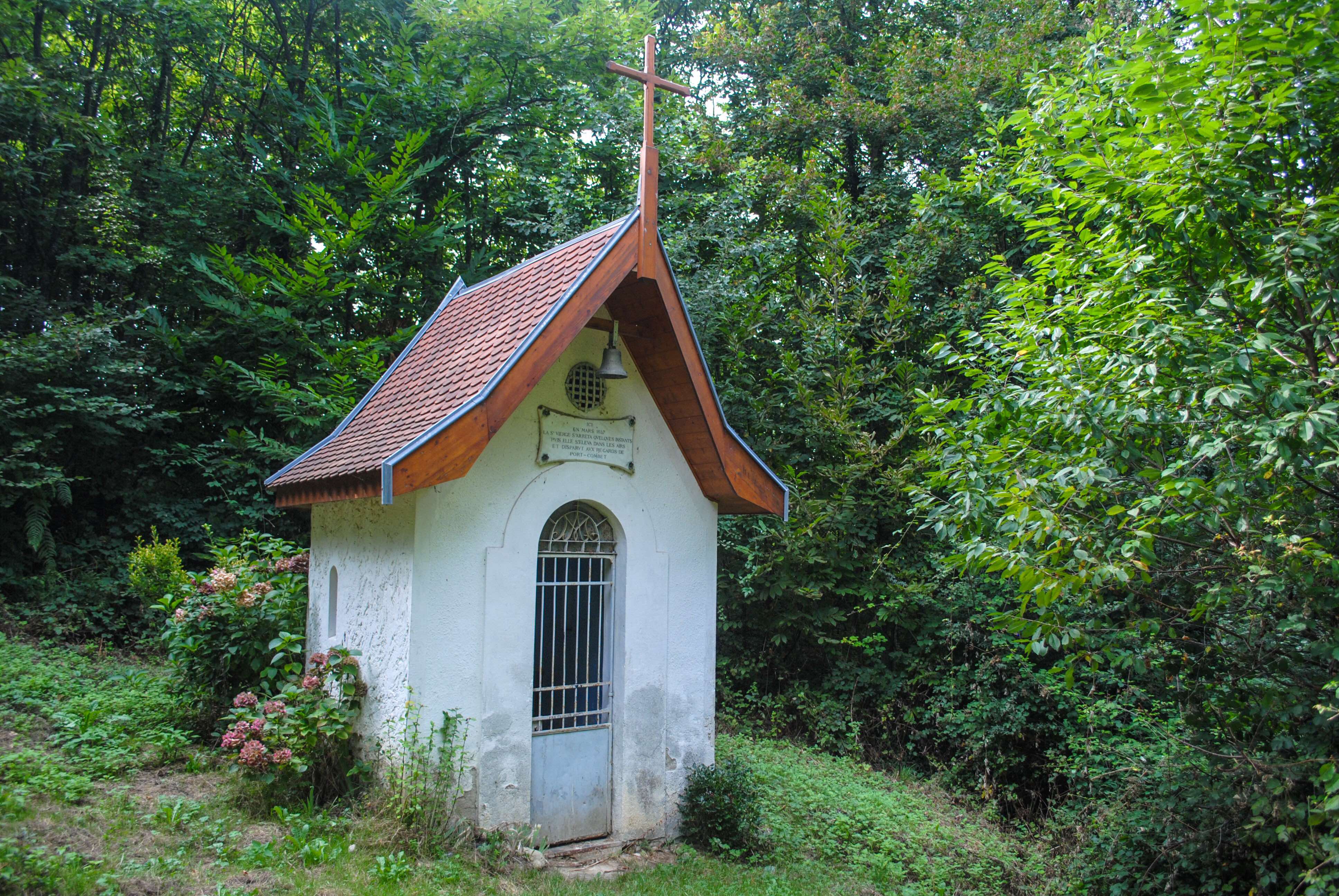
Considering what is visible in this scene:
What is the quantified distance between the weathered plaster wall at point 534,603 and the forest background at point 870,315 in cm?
232

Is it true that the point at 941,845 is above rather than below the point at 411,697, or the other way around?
below

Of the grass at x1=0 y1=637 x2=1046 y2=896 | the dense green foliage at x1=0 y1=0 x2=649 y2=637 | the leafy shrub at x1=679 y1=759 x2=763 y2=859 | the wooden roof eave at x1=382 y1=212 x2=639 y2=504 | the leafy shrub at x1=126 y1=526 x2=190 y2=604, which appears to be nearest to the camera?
the grass at x1=0 y1=637 x2=1046 y2=896

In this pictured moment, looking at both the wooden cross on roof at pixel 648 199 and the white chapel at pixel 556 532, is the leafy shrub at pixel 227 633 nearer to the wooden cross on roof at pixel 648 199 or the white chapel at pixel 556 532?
the white chapel at pixel 556 532

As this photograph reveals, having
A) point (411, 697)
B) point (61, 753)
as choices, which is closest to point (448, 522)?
point (411, 697)

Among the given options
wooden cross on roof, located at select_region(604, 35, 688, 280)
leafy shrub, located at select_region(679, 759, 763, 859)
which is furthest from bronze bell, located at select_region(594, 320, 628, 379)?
leafy shrub, located at select_region(679, 759, 763, 859)

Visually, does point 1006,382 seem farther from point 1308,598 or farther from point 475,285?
point 475,285

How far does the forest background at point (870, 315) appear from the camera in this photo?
17.7ft

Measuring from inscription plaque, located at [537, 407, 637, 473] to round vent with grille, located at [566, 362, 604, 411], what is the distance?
0.44 feet

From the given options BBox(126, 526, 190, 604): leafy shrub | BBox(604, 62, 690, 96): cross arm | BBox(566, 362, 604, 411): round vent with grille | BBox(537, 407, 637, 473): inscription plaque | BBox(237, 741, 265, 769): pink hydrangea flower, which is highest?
BBox(604, 62, 690, 96): cross arm

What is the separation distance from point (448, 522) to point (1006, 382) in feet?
15.9

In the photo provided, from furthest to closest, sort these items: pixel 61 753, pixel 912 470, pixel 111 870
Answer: pixel 912 470
pixel 61 753
pixel 111 870

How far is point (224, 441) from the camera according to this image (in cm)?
1276

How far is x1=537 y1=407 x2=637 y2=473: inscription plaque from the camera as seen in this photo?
22.9 feet

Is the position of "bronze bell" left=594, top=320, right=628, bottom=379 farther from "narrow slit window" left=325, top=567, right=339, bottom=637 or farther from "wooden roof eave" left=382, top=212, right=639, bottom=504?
"narrow slit window" left=325, top=567, right=339, bottom=637
